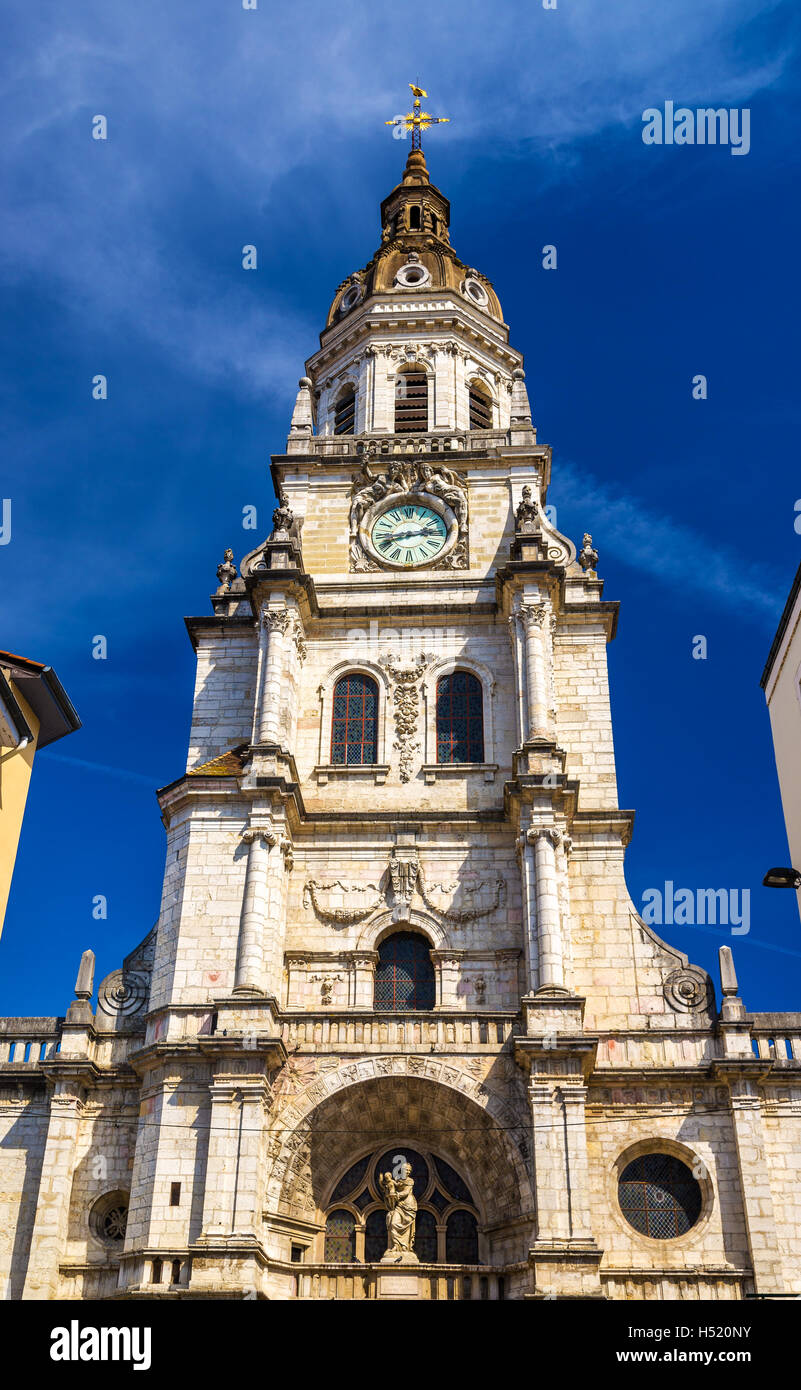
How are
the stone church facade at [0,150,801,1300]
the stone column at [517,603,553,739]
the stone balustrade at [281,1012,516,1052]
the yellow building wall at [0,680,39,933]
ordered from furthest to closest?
the stone column at [517,603,553,739], the stone balustrade at [281,1012,516,1052], the stone church facade at [0,150,801,1300], the yellow building wall at [0,680,39,933]

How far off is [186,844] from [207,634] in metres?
6.19

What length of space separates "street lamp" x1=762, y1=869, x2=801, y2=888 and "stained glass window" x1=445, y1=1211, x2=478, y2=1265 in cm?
1002

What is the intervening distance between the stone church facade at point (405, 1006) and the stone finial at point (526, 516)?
101 mm

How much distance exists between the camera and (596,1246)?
2205 cm

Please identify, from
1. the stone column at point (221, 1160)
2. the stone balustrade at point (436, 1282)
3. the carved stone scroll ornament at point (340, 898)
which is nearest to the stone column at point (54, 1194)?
the stone column at point (221, 1160)

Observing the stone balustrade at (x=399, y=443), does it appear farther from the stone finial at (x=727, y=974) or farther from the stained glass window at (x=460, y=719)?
the stone finial at (x=727, y=974)

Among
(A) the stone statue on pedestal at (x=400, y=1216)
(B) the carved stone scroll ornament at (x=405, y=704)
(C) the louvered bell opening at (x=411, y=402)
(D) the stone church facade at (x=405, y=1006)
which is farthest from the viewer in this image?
(C) the louvered bell opening at (x=411, y=402)

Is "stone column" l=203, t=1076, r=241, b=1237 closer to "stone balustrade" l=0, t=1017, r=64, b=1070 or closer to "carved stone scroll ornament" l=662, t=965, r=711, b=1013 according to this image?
"stone balustrade" l=0, t=1017, r=64, b=1070

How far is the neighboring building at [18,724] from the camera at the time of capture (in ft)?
65.4

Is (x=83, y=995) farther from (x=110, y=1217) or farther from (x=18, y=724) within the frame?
(x=18, y=724)

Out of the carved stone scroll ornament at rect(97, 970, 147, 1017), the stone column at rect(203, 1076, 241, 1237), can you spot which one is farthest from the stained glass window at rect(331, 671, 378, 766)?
the stone column at rect(203, 1076, 241, 1237)

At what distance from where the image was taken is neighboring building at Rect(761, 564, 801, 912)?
20.3 meters

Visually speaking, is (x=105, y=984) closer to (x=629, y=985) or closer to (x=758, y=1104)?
(x=629, y=985)
